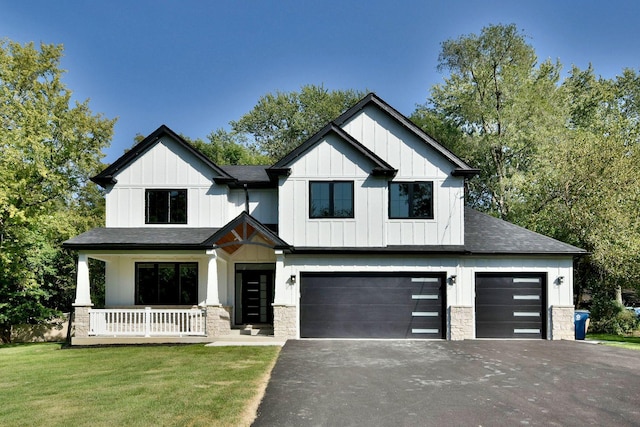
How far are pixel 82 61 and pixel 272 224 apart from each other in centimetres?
1675

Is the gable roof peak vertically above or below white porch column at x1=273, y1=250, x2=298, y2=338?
above

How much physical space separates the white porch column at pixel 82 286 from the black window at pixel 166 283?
6.69 feet

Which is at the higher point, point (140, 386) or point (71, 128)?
point (71, 128)

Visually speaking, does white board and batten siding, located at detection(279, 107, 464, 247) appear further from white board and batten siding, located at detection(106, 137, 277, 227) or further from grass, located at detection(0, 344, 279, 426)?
grass, located at detection(0, 344, 279, 426)

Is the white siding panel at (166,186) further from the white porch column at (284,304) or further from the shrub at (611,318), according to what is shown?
the shrub at (611,318)

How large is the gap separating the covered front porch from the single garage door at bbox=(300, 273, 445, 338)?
33.2 inches

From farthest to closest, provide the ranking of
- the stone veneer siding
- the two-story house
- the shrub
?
1. the shrub
2. the stone veneer siding
3. the two-story house

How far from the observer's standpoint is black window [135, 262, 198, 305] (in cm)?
1766

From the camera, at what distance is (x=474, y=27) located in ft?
92.2

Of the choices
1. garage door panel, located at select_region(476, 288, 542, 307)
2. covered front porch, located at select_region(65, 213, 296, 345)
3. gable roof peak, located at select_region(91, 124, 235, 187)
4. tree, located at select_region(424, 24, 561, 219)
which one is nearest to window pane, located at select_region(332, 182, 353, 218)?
covered front porch, located at select_region(65, 213, 296, 345)

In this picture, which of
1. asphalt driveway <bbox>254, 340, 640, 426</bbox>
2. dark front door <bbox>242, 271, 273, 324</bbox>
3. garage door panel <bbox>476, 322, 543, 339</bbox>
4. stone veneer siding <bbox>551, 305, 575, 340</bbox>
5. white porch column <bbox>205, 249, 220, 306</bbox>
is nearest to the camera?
asphalt driveway <bbox>254, 340, 640, 426</bbox>

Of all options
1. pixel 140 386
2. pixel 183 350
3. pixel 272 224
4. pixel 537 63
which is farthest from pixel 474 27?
pixel 140 386

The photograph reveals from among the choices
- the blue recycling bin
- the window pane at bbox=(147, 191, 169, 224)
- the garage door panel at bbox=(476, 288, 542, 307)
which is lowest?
the blue recycling bin

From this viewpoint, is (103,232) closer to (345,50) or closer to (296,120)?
(345,50)
